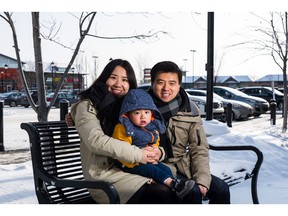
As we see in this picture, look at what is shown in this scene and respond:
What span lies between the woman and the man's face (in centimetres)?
37

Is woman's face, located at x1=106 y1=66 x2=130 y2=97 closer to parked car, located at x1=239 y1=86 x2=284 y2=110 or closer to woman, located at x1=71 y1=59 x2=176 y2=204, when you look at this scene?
woman, located at x1=71 y1=59 x2=176 y2=204

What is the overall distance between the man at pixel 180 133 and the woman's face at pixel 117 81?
28cm

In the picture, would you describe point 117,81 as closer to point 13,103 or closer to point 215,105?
point 215,105

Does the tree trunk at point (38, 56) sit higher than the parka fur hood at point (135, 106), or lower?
higher

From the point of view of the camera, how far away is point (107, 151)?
232cm

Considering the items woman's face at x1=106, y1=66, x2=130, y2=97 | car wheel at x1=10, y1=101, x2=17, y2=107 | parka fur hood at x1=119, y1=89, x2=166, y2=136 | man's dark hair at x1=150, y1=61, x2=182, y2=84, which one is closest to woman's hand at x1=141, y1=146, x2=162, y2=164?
parka fur hood at x1=119, y1=89, x2=166, y2=136

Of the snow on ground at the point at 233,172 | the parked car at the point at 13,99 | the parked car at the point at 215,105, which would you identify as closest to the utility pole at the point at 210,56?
the snow on ground at the point at 233,172

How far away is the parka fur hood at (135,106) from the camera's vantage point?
8.06ft

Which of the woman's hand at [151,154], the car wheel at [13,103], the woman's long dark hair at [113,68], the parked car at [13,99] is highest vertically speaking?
the woman's long dark hair at [113,68]

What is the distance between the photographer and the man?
109 inches

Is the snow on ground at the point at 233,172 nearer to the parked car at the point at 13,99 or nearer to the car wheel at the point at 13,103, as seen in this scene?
the parked car at the point at 13,99

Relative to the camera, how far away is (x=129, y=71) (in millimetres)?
2764
